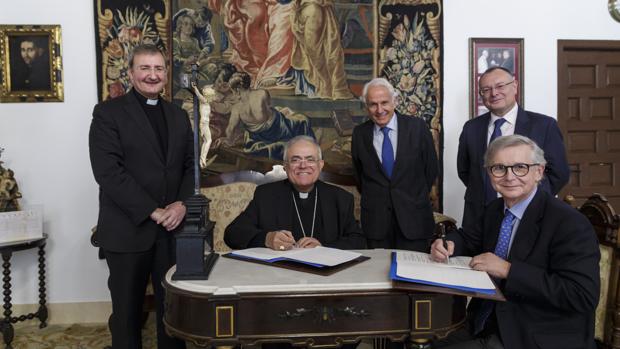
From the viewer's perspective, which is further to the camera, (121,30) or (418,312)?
(121,30)

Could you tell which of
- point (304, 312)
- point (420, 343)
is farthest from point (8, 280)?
point (420, 343)

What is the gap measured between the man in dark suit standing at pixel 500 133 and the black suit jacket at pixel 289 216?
90cm

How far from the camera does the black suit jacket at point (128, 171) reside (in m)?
3.04

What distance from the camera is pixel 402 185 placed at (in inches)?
146

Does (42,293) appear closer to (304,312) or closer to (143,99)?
(143,99)

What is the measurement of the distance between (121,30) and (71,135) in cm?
111

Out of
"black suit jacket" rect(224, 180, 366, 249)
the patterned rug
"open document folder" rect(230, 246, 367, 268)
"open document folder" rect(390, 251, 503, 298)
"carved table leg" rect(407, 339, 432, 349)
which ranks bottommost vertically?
the patterned rug

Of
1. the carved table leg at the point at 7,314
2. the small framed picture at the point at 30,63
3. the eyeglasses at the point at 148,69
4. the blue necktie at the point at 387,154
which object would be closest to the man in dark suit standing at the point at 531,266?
the blue necktie at the point at 387,154

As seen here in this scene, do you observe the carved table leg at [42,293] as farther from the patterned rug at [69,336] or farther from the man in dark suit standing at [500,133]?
the man in dark suit standing at [500,133]

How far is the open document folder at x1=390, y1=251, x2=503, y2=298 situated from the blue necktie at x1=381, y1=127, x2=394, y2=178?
4.73 ft

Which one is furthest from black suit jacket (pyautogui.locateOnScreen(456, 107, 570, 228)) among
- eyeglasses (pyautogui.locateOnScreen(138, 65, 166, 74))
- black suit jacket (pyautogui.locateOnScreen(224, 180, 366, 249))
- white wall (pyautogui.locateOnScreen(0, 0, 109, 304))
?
white wall (pyautogui.locateOnScreen(0, 0, 109, 304))

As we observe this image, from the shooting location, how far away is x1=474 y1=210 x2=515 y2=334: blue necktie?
90.0 inches

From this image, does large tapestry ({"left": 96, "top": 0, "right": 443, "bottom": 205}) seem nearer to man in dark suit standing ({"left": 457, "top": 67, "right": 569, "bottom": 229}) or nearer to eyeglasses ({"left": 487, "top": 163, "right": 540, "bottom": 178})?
man in dark suit standing ({"left": 457, "top": 67, "right": 569, "bottom": 229})

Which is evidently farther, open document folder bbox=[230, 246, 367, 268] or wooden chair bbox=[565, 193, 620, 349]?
wooden chair bbox=[565, 193, 620, 349]
